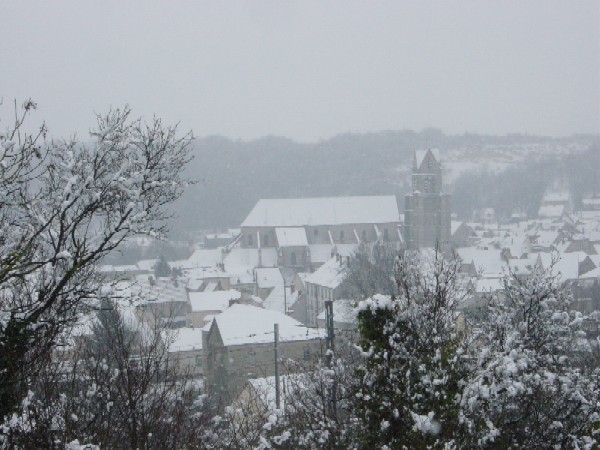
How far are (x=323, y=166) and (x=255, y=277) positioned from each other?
410 feet

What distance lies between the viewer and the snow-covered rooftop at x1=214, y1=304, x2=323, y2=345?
2864 cm

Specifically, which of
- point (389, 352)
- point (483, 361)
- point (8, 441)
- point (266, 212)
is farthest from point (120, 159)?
point (266, 212)

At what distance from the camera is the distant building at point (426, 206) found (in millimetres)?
78188

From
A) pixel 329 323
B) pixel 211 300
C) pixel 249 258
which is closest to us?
pixel 329 323

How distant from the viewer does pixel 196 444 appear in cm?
873

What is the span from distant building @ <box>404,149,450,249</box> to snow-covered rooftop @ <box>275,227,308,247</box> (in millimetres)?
11244

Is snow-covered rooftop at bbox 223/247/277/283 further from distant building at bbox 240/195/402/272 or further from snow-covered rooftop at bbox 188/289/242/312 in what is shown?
snow-covered rooftop at bbox 188/289/242/312

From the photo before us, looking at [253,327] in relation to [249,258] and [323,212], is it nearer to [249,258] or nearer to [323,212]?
[249,258]

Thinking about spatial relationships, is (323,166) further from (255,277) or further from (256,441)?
(256,441)

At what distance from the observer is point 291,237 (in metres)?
79.1

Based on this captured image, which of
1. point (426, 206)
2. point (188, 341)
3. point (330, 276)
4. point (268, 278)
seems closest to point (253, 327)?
point (188, 341)

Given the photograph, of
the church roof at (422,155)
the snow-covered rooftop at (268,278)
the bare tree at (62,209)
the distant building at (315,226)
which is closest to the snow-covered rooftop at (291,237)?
the distant building at (315,226)

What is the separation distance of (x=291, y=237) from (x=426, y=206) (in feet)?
49.0

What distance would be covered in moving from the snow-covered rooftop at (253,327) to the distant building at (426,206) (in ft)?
156
